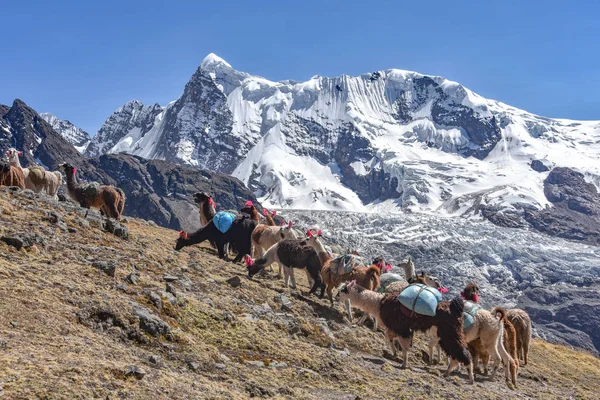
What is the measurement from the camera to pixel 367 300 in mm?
15570

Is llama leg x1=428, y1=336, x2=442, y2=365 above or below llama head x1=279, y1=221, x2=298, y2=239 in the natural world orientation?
below

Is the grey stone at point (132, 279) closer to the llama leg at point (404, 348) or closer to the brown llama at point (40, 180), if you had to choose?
the llama leg at point (404, 348)

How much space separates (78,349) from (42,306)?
1.58 metres

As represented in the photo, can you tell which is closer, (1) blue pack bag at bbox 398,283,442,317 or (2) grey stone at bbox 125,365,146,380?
(2) grey stone at bbox 125,365,146,380

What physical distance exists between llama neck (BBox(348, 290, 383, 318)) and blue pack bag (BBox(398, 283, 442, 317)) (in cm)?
111

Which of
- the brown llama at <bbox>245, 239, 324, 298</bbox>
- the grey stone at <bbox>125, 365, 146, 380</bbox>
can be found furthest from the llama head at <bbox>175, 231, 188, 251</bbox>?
the grey stone at <bbox>125, 365, 146, 380</bbox>

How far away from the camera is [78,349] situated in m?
7.89

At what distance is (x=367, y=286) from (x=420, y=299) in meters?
3.86

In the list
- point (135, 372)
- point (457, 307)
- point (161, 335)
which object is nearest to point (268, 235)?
point (457, 307)

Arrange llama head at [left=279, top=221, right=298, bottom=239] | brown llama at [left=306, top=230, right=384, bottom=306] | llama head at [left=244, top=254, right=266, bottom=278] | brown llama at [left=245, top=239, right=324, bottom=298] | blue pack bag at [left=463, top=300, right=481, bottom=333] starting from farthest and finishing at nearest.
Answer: llama head at [left=279, top=221, right=298, bottom=239] < brown llama at [left=245, top=239, right=324, bottom=298] < llama head at [left=244, top=254, right=266, bottom=278] < brown llama at [left=306, top=230, right=384, bottom=306] < blue pack bag at [left=463, top=300, right=481, bottom=333]

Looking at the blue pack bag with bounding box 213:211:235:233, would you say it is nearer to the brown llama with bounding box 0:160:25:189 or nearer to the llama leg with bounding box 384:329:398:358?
the brown llama with bounding box 0:160:25:189

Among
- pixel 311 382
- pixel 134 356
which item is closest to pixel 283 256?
pixel 311 382

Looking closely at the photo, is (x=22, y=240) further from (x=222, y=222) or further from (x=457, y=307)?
(x=457, y=307)

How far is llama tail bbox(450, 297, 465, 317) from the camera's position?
13961 mm
